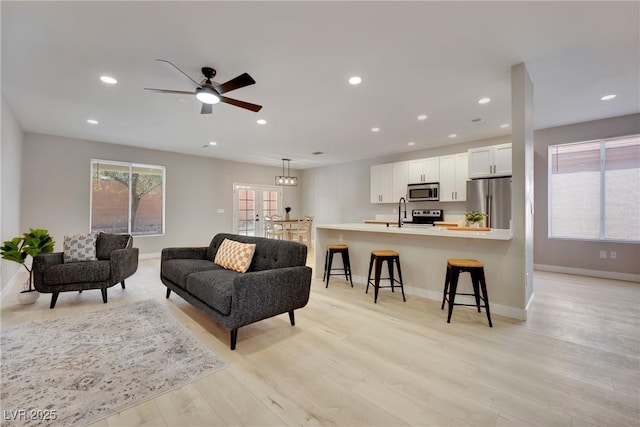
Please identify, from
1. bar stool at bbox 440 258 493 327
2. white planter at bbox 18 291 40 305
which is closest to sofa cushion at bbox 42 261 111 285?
white planter at bbox 18 291 40 305

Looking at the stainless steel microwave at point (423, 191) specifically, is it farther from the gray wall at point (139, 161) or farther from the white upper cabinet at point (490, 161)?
the gray wall at point (139, 161)

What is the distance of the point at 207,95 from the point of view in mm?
2764

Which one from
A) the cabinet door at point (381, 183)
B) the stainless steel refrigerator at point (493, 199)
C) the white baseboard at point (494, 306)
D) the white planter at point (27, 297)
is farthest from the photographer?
the cabinet door at point (381, 183)

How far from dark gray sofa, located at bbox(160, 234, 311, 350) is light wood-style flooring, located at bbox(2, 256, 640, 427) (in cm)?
26

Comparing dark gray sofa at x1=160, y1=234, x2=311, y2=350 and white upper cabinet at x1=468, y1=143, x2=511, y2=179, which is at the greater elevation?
white upper cabinet at x1=468, y1=143, x2=511, y2=179

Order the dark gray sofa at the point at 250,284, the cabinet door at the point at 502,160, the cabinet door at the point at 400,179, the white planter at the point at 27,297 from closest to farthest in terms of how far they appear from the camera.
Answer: the dark gray sofa at the point at 250,284 → the white planter at the point at 27,297 → the cabinet door at the point at 502,160 → the cabinet door at the point at 400,179

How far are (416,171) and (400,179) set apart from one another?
1.46 ft

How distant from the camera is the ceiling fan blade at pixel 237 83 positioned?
2430 millimetres

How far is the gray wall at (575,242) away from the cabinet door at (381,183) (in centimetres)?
294

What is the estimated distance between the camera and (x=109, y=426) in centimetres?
146

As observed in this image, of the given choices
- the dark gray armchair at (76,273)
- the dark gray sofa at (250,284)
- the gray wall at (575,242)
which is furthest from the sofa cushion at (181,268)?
the gray wall at (575,242)

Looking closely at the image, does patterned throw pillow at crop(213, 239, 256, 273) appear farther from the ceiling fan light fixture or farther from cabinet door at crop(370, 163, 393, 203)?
cabinet door at crop(370, 163, 393, 203)

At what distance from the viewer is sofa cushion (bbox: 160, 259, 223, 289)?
298 centimetres

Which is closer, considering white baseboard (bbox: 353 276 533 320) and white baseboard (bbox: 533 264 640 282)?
white baseboard (bbox: 353 276 533 320)
